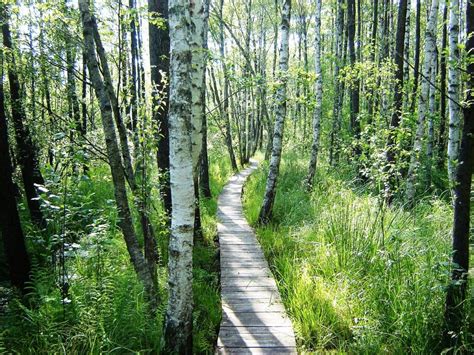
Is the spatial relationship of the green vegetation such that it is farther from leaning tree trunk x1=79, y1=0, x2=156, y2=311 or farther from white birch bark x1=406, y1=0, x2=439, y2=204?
white birch bark x1=406, y1=0, x2=439, y2=204

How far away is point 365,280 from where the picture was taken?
420 centimetres

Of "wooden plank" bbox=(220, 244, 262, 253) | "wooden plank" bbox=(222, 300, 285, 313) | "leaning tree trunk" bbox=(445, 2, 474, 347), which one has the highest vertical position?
"leaning tree trunk" bbox=(445, 2, 474, 347)

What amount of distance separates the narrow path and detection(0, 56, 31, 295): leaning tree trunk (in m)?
2.99

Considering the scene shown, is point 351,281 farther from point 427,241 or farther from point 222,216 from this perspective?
point 222,216

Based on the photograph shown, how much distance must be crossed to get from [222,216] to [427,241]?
196 inches

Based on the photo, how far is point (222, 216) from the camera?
8.55m

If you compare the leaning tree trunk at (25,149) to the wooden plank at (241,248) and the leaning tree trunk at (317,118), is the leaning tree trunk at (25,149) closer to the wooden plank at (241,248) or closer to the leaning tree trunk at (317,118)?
the wooden plank at (241,248)

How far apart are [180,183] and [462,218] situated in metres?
2.48

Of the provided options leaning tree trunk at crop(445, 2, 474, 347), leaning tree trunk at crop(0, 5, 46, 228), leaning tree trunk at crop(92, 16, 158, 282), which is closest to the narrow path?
leaning tree trunk at crop(92, 16, 158, 282)

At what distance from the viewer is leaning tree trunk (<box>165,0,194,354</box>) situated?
2.93 m

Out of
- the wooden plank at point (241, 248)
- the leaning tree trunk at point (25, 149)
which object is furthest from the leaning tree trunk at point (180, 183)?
the leaning tree trunk at point (25, 149)

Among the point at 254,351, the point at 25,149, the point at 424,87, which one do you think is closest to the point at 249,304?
the point at 254,351

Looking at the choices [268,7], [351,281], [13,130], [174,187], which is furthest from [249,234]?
[268,7]

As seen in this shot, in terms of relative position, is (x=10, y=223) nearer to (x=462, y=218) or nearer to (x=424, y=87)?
(x=462, y=218)
